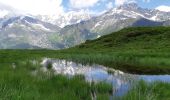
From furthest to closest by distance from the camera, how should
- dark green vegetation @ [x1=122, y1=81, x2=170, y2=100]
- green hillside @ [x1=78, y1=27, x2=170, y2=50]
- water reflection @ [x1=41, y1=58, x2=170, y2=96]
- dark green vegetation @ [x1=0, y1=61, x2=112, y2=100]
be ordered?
green hillside @ [x1=78, y1=27, x2=170, y2=50] → water reflection @ [x1=41, y1=58, x2=170, y2=96] → dark green vegetation @ [x1=122, y1=81, x2=170, y2=100] → dark green vegetation @ [x1=0, y1=61, x2=112, y2=100]

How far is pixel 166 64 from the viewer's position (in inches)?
1727

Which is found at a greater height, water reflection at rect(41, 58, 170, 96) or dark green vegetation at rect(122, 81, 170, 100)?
dark green vegetation at rect(122, 81, 170, 100)

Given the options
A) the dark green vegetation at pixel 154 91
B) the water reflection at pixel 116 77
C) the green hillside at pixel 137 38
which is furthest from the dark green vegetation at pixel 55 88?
the green hillside at pixel 137 38

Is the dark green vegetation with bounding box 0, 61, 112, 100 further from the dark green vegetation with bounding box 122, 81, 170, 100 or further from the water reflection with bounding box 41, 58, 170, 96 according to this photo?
the dark green vegetation with bounding box 122, 81, 170, 100

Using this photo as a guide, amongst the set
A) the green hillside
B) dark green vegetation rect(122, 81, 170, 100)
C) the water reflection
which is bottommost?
the water reflection

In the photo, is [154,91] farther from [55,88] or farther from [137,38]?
[137,38]

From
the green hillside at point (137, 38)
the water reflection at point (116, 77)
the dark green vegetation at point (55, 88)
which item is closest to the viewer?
the dark green vegetation at point (55, 88)

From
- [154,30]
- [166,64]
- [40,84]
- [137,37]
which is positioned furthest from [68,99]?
[154,30]

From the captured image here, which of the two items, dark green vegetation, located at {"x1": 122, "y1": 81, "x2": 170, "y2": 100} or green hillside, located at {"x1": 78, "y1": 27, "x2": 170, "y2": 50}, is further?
green hillside, located at {"x1": 78, "y1": 27, "x2": 170, "y2": 50}

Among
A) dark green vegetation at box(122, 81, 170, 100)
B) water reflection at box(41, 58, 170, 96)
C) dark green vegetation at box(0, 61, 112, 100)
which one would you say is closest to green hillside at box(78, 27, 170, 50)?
water reflection at box(41, 58, 170, 96)

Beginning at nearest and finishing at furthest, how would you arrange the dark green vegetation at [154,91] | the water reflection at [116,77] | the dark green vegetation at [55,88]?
the dark green vegetation at [55,88]
the dark green vegetation at [154,91]
the water reflection at [116,77]

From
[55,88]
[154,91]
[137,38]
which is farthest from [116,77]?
[137,38]

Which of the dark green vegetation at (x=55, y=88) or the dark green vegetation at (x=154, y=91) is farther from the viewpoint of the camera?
the dark green vegetation at (x=154, y=91)

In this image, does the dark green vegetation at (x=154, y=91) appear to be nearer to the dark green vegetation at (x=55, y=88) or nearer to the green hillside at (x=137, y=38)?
the dark green vegetation at (x=55, y=88)
